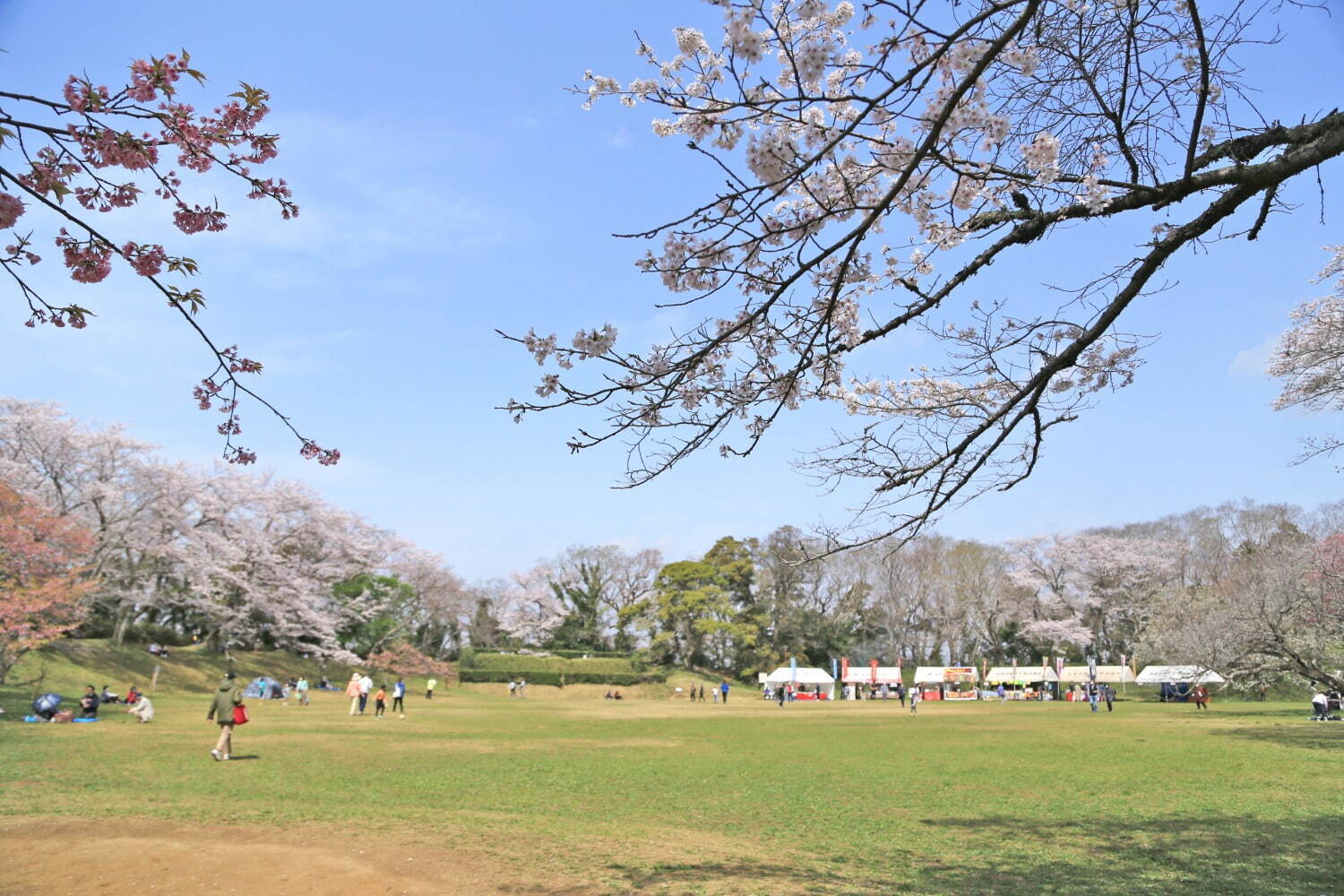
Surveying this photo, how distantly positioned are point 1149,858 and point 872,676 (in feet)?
131

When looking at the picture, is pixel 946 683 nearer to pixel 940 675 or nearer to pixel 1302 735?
pixel 940 675

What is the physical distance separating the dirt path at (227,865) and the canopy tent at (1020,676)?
143ft

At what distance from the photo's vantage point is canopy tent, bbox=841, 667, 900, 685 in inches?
1761

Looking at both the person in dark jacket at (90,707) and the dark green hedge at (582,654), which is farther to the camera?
Answer: the dark green hedge at (582,654)

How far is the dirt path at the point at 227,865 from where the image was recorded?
5098mm

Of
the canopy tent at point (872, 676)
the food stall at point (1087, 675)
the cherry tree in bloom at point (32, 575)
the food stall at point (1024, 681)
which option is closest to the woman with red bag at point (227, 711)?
the cherry tree in bloom at point (32, 575)

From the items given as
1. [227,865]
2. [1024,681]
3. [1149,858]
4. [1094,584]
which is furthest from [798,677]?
[227,865]

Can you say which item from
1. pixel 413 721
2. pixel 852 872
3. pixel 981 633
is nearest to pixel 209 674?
pixel 413 721

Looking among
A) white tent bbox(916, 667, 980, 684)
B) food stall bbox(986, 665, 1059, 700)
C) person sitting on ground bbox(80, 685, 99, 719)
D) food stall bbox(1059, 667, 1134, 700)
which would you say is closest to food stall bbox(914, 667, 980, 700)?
white tent bbox(916, 667, 980, 684)

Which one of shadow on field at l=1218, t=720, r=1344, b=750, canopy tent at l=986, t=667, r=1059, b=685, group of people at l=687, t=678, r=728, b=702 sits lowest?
group of people at l=687, t=678, r=728, b=702

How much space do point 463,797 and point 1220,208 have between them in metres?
8.58

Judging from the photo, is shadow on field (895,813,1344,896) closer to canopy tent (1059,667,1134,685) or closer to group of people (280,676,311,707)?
group of people (280,676,311,707)

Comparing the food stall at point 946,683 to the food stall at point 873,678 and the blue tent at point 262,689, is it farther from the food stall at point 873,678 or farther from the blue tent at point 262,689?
the blue tent at point 262,689

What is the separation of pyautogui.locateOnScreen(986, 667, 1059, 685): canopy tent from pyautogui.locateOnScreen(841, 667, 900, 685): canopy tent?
16.5ft
